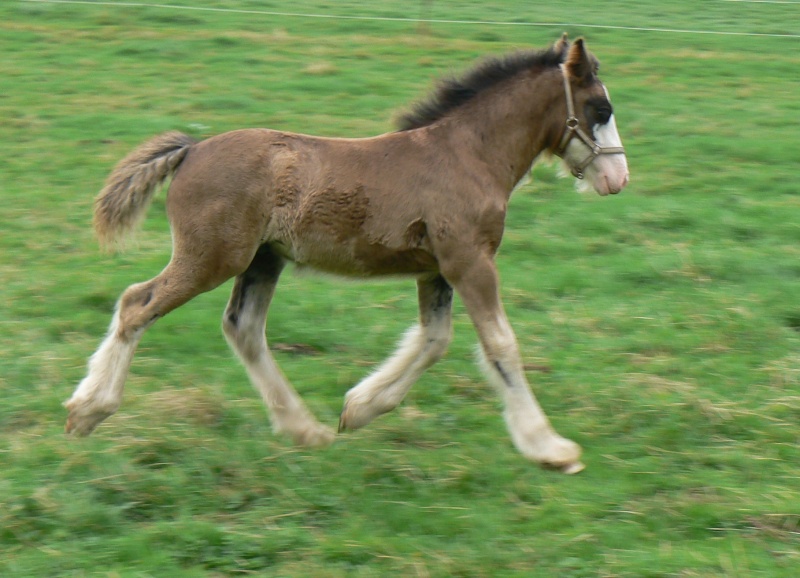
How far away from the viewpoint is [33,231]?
295 inches

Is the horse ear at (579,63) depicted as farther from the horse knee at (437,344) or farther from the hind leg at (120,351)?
the hind leg at (120,351)

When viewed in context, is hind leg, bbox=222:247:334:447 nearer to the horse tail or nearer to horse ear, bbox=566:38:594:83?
the horse tail

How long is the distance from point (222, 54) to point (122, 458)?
8980 millimetres

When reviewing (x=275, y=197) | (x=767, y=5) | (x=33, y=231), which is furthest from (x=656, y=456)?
(x=767, y=5)

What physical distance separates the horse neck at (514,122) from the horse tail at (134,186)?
4.30 ft

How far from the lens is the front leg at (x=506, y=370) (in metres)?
4.55

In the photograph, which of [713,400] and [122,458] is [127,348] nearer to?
[122,458]

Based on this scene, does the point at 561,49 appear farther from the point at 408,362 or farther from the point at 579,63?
the point at 408,362

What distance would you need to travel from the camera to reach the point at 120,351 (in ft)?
15.3

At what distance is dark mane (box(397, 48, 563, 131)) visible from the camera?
16.4 feet

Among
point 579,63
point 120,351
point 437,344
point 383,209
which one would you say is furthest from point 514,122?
Answer: point 120,351

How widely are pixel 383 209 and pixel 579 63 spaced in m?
1.14

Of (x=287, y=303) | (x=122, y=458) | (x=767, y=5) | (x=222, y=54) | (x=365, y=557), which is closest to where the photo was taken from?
(x=365, y=557)

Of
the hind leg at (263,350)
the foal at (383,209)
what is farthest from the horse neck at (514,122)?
the hind leg at (263,350)
